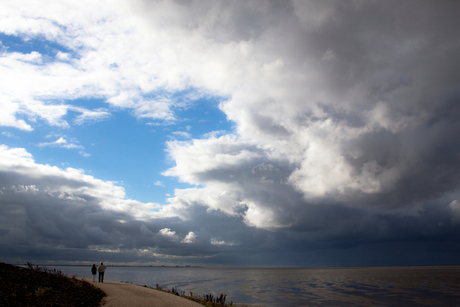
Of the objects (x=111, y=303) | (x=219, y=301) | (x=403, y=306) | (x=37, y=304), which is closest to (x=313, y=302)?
(x=403, y=306)

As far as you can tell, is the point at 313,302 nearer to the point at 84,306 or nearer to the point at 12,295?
the point at 84,306

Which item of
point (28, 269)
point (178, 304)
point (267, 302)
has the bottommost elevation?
point (267, 302)

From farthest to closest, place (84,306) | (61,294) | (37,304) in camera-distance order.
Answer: (61,294) → (84,306) → (37,304)

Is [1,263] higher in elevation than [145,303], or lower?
higher

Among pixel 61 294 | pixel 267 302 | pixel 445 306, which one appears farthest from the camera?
pixel 267 302

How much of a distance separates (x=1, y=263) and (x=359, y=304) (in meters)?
42.5

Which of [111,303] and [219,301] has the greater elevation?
[111,303]

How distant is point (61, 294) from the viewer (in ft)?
70.8

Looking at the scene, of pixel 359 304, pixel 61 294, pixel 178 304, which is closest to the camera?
pixel 61 294

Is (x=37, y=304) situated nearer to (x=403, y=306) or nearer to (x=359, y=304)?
(x=359, y=304)

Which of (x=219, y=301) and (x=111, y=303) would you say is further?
(x=219, y=301)

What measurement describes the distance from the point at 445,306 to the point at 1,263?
2008 inches

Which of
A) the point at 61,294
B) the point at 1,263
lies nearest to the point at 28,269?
the point at 1,263

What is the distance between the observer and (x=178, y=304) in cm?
2398
